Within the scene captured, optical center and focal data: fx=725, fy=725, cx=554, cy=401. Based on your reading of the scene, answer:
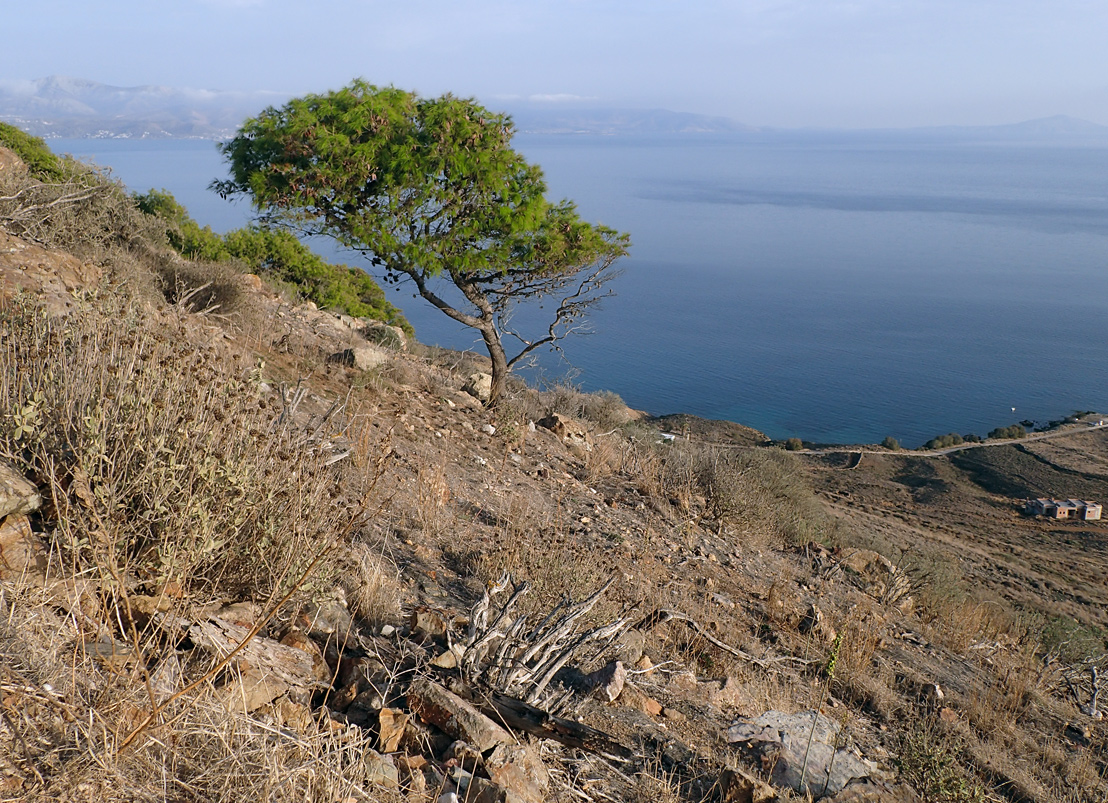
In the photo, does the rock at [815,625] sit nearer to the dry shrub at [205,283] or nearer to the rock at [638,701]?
the rock at [638,701]

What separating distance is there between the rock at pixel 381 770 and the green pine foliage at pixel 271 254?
1379 centimetres

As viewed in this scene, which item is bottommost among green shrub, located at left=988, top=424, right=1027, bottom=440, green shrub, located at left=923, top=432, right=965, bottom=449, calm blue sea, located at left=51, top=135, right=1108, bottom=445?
green shrub, located at left=923, top=432, right=965, bottom=449

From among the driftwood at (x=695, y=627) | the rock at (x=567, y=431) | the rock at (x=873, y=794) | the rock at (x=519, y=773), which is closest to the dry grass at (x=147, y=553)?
the rock at (x=519, y=773)

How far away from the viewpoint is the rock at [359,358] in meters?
9.16

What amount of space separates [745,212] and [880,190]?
2001 inches

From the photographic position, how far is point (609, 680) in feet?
12.0

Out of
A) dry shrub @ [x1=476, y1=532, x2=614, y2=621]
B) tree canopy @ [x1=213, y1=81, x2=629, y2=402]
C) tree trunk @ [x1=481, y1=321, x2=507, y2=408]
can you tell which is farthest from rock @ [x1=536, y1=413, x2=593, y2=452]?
A: dry shrub @ [x1=476, y1=532, x2=614, y2=621]

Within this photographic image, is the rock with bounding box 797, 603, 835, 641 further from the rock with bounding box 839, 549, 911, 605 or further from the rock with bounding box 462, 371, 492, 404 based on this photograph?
the rock with bounding box 462, 371, 492, 404

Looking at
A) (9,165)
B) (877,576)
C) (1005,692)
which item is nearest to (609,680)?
(1005,692)

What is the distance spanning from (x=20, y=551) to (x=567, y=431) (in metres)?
8.24

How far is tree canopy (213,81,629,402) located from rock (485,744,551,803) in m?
7.71

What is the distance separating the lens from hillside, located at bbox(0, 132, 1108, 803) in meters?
2.04

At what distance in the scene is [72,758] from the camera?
173 cm

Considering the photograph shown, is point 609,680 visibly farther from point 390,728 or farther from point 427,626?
point 390,728
